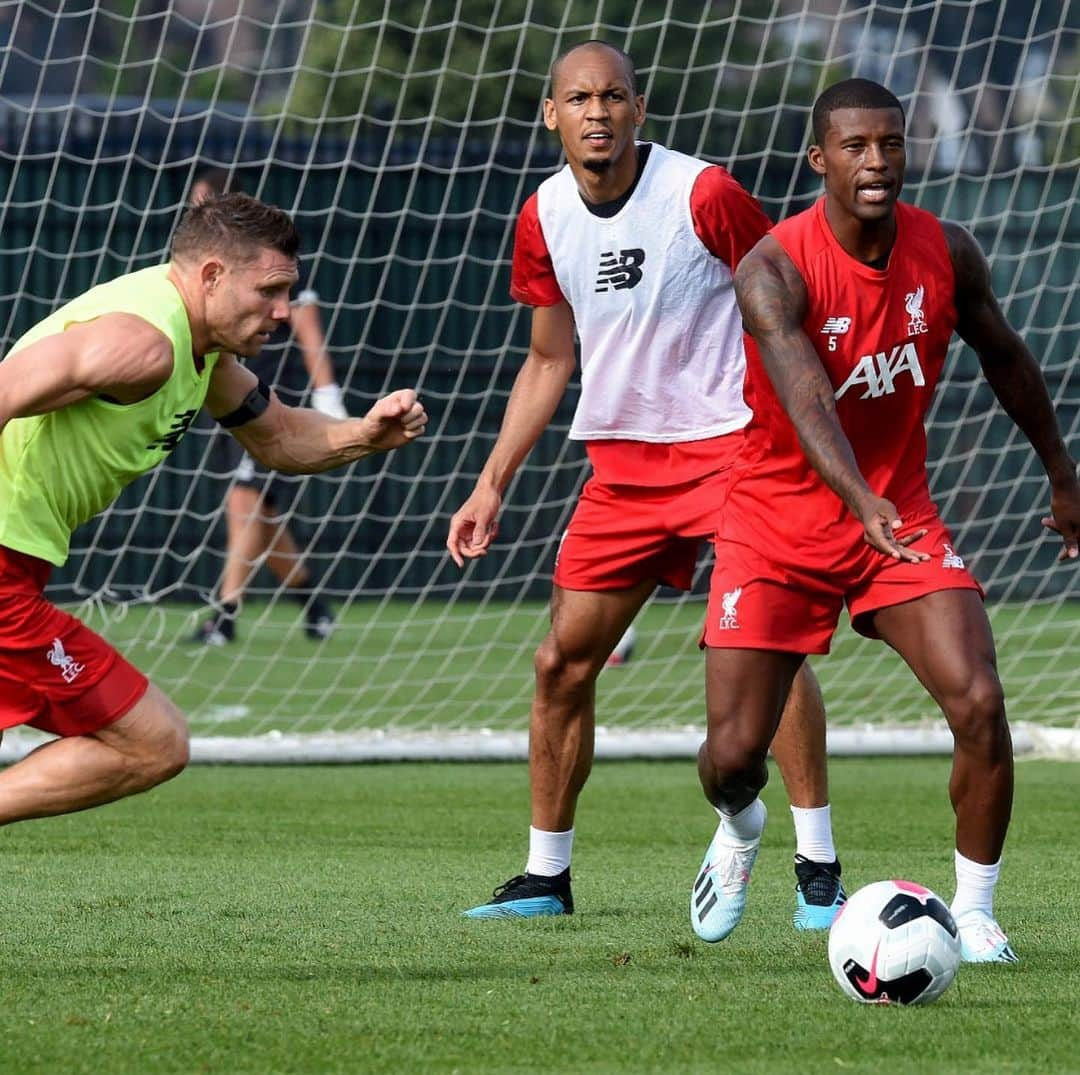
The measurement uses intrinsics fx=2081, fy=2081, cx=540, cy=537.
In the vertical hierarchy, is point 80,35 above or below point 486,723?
above

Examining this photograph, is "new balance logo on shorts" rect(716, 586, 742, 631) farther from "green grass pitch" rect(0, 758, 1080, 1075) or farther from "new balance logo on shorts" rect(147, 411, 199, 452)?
"new balance logo on shorts" rect(147, 411, 199, 452)

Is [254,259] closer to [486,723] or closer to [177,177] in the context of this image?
[486,723]

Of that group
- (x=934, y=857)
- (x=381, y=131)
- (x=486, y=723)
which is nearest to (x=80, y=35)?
(x=381, y=131)

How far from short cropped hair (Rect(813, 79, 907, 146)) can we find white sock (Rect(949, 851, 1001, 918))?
1.72m

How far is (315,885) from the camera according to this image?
5961 mm

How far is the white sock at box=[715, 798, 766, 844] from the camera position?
16.9ft

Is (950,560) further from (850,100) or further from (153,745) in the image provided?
(153,745)

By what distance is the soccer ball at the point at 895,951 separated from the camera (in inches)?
162

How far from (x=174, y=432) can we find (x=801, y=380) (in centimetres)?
141

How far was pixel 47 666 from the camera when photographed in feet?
14.8

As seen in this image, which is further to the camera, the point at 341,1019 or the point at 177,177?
the point at 177,177

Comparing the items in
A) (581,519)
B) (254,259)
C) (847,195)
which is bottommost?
(581,519)

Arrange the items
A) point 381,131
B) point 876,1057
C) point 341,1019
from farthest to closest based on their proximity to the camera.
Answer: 1. point 381,131
2. point 341,1019
3. point 876,1057

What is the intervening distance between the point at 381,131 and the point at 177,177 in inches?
132
